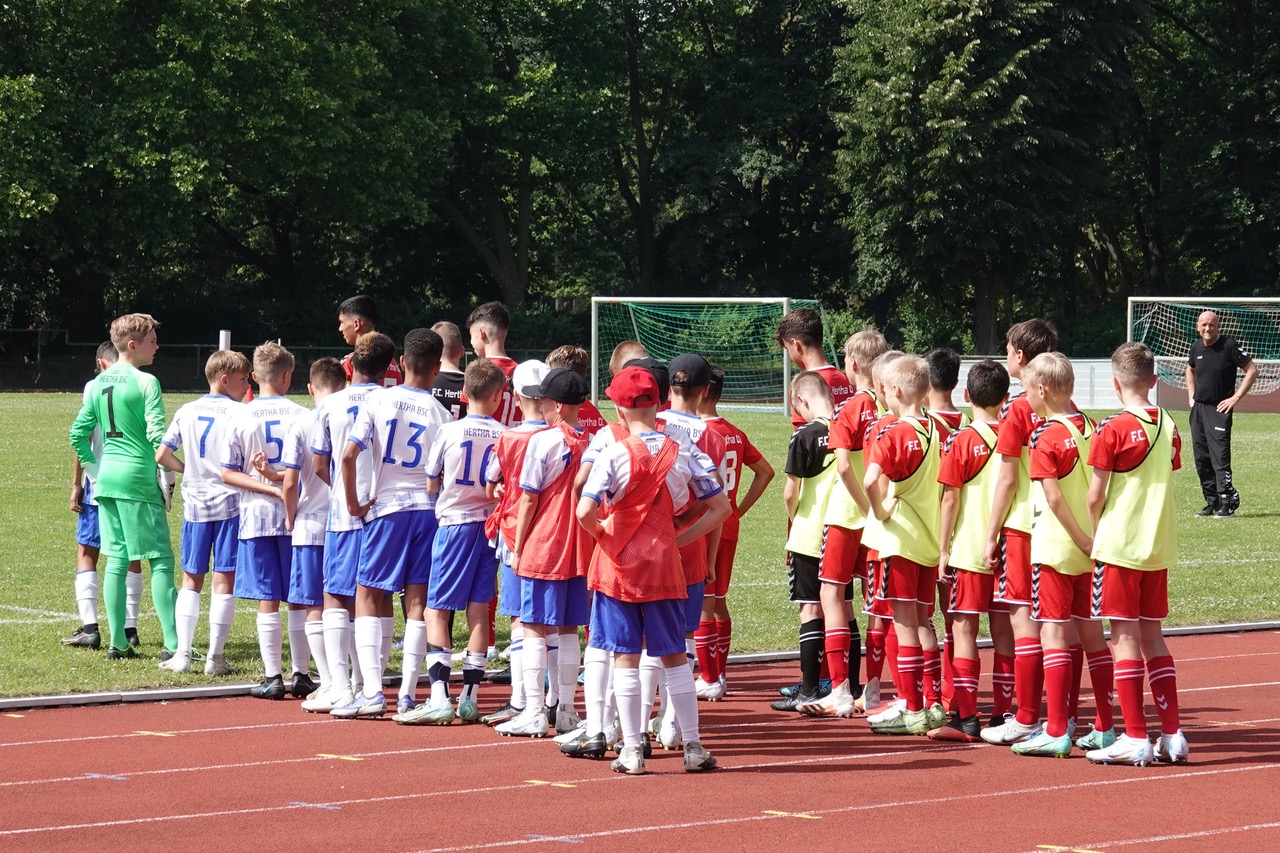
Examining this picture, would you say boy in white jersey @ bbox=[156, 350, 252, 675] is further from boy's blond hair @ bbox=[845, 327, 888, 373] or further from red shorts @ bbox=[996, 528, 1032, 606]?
red shorts @ bbox=[996, 528, 1032, 606]

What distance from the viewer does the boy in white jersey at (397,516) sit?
8.29m

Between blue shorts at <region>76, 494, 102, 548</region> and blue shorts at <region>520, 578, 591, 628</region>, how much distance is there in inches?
162

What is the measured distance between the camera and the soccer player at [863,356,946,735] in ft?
25.7

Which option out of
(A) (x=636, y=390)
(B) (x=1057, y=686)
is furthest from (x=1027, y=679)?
(A) (x=636, y=390)

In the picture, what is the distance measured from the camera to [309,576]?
8773 millimetres

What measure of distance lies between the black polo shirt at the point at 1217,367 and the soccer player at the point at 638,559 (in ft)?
41.9

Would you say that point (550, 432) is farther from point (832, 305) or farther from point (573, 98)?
point (832, 305)

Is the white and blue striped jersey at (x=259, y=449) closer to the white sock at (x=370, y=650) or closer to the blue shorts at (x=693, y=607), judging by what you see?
the white sock at (x=370, y=650)

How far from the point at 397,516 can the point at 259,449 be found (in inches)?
46.5

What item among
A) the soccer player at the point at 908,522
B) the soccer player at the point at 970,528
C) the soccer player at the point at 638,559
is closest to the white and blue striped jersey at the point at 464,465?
the soccer player at the point at 638,559

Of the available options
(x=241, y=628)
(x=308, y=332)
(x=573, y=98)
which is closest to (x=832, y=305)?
(x=573, y=98)

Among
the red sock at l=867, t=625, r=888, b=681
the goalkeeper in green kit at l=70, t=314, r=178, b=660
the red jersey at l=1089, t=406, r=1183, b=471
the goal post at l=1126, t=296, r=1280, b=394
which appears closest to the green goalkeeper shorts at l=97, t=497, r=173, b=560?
the goalkeeper in green kit at l=70, t=314, r=178, b=660

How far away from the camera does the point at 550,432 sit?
7.68m

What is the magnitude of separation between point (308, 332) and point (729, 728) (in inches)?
1755
